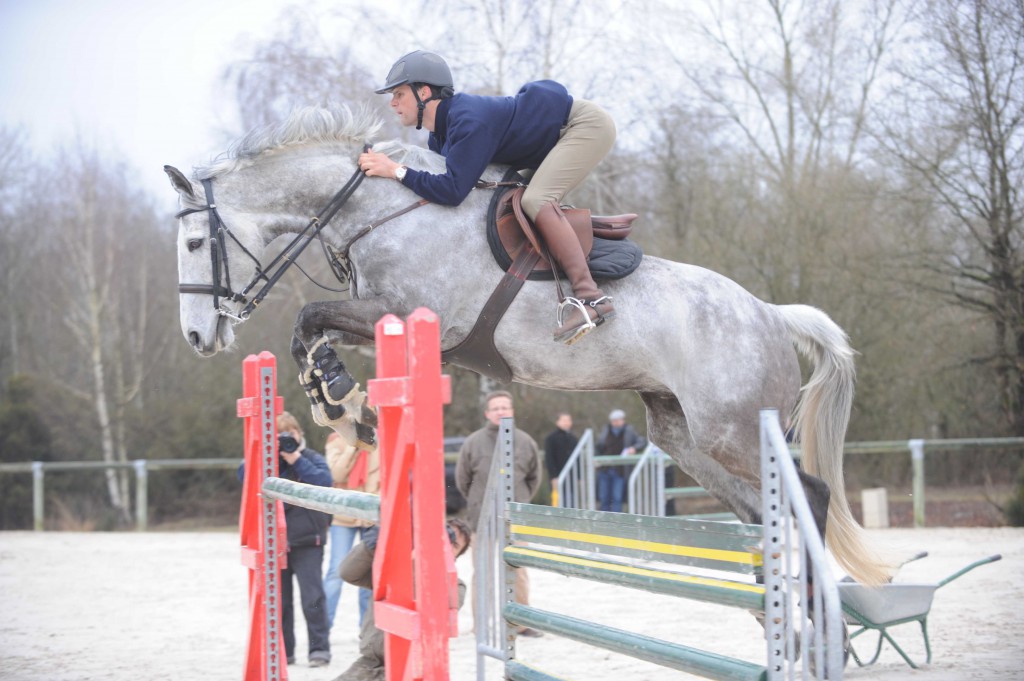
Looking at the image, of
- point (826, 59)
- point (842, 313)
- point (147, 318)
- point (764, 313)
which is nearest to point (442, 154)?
point (764, 313)

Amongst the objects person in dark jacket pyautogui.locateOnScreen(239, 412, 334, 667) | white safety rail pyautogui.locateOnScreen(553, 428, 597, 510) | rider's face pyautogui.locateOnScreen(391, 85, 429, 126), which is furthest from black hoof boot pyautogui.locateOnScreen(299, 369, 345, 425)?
white safety rail pyautogui.locateOnScreen(553, 428, 597, 510)

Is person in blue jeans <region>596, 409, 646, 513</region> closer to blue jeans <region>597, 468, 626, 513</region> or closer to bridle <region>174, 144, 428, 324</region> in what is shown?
blue jeans <region>597, 468, 626, 513</region>

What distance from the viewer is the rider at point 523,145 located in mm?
3779

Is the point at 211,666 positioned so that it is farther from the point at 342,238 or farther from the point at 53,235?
the point at 53,235

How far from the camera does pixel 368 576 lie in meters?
4.86

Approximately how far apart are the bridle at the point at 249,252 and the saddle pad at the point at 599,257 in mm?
293

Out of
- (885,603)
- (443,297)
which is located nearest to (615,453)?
(885,603)

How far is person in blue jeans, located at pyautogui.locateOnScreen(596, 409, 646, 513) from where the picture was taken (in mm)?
12258

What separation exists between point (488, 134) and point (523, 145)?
23cm

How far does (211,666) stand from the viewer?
6059mm

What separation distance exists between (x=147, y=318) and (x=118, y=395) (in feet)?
11.3

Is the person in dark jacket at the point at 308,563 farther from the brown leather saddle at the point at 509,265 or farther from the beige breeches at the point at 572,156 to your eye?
the beige breeches at the point at 572,156

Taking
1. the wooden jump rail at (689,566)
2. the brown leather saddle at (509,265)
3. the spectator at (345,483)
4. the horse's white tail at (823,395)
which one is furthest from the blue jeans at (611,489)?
the brown leather saddle at (509,265)

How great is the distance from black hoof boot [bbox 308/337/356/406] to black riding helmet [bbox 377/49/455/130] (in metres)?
1.06
